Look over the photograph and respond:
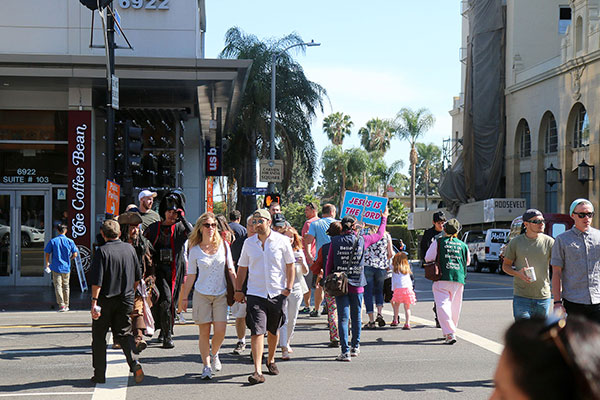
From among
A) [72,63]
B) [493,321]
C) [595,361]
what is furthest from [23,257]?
[595,361]

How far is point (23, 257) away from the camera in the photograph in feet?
72.5

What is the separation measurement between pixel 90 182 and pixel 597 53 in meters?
28.1

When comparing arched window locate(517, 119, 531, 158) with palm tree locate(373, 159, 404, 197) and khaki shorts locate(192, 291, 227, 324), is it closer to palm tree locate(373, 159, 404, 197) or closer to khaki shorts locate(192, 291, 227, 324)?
palm tree locate(373, 159, 404, 197)

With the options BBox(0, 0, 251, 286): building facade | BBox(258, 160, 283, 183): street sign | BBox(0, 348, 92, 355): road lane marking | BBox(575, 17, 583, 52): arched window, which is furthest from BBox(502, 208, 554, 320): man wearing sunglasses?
BBox(575, 17, 583, 52): arched window

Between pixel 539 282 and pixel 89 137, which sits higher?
pixel 89 137

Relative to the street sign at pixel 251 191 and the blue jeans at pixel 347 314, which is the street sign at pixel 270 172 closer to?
the street sign at pixel 251 191

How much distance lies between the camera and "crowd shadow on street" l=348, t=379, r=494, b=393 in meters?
8.21

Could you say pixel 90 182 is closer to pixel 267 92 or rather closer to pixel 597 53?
pixel 267 92

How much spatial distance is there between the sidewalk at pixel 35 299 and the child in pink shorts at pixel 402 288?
7.18 meters

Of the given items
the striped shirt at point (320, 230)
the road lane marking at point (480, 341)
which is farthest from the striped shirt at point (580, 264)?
the striped shirt at point (320, 230)

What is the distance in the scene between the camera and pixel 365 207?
1428 cm

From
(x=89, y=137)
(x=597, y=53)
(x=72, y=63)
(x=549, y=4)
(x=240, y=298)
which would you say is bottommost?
(x=240, y=298)

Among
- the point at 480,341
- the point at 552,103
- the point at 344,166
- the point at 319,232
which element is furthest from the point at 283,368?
the point at 344,166

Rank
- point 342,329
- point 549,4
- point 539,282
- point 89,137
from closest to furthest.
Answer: point 539,282 → point 342,329 → point 89,137 → point 549,4
